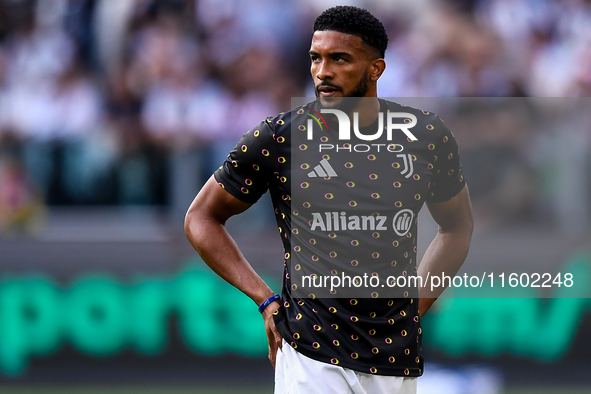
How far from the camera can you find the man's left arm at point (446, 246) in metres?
3.45

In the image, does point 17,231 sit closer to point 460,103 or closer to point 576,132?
point 460,103

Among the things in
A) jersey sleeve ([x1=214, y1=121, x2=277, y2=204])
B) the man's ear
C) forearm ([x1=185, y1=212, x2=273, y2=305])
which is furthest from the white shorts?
→ the man's ear

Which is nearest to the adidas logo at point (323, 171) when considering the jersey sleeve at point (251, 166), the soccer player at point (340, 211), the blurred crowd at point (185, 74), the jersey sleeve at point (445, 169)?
the soccer player at point (340, 211)

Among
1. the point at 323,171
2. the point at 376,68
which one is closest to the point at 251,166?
the point at 323,171

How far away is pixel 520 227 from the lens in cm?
696

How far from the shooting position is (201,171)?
7121 millimetres

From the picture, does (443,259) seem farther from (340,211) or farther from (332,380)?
(332,380)

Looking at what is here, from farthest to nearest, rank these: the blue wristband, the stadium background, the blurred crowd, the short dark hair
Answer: the blurred crowd < the stadium background < the blue wristband < the short dark hair

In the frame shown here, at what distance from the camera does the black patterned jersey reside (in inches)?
120

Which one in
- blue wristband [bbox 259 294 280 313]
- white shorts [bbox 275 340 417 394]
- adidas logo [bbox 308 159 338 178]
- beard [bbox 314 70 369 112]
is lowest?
white shorts [bbox 275 340 417 394]

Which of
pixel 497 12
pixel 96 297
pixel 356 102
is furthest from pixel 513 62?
pixel 356 102

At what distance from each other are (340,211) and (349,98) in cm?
44

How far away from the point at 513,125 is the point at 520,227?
0.87m

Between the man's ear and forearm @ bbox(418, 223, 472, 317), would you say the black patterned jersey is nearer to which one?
the man's ear
